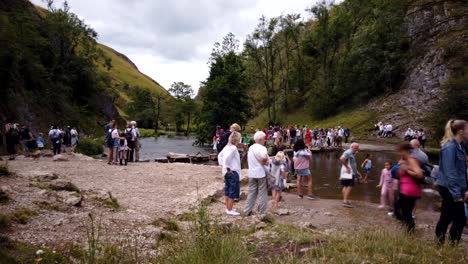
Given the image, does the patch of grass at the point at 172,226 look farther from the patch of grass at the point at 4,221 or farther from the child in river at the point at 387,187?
the child in river at the point at 387,187

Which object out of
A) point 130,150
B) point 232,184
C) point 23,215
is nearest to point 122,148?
point 130,150

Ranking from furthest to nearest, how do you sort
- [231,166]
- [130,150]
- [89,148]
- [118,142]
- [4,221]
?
[89,148] < [130,150] < [118,142] < [231,166] < [4,221]

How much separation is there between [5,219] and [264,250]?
4123 mm

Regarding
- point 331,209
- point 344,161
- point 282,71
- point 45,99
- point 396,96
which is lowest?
point 331,209

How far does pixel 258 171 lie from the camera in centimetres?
882

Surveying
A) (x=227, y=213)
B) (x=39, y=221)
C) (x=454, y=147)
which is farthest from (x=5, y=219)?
(x=454, y=147)

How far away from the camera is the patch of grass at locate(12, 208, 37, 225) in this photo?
20.5 feet

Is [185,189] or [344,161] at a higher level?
[344,161]

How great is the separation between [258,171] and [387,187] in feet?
15.3

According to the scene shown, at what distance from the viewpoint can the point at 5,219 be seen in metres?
5.89

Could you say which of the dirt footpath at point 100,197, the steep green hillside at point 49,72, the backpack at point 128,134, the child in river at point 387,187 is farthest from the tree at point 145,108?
the child in river at point 387,187

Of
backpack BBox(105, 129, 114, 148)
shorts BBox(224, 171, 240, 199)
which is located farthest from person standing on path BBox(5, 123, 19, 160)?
shorts BBox(224, 171, 240, 199)

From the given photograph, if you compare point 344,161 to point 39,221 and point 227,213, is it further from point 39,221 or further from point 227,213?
point 39,221

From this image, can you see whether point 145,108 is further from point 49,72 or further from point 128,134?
point 128,134
